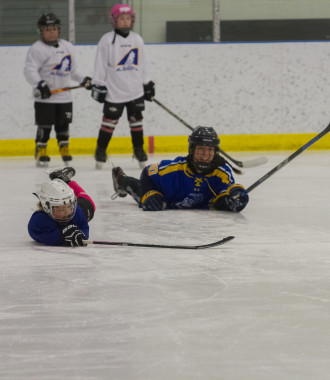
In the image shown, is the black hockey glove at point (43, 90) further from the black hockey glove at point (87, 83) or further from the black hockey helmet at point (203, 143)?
the black hockey helmet at point (203, 143)

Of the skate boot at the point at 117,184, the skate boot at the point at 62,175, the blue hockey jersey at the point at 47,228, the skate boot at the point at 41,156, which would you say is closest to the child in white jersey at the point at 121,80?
the skate boot at the point at 41,156

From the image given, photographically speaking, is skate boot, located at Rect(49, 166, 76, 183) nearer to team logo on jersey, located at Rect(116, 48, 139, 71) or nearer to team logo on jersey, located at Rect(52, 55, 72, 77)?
team logo on jersey, located at Rect(116, 48, 139, 71)

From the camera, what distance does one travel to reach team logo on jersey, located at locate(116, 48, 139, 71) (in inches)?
278

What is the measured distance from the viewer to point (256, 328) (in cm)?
236

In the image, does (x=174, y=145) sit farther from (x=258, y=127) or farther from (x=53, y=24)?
(x=53, y=24)

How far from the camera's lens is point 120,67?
23.2 ft

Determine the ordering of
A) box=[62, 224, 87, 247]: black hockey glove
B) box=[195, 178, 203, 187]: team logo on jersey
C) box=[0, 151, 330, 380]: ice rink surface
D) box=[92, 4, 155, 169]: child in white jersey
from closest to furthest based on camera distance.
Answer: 1. box=[0, 151, 330, 380]: ice rink surface
2. box=[62, 224, 87, 247]: black hockey glove
3. box=[195, 178, 203, 187]: team logo on jersey
4. box=[92, 4, 155, 169]: child in white jersey

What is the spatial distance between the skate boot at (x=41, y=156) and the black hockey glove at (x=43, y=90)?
451mm

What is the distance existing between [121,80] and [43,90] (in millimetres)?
611

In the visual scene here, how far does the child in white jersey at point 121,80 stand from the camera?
23.0 ft

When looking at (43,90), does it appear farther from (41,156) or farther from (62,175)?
(62,175)

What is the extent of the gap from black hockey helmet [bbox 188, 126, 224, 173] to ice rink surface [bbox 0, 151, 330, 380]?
25 centimetres

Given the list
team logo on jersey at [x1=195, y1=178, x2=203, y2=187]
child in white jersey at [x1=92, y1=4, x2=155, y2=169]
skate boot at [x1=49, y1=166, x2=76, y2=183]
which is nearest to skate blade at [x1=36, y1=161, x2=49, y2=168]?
child in white jersey at [x1=92, y1=4, x2=155, y2=169]

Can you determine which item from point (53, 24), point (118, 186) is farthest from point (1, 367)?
point (53, 24)
